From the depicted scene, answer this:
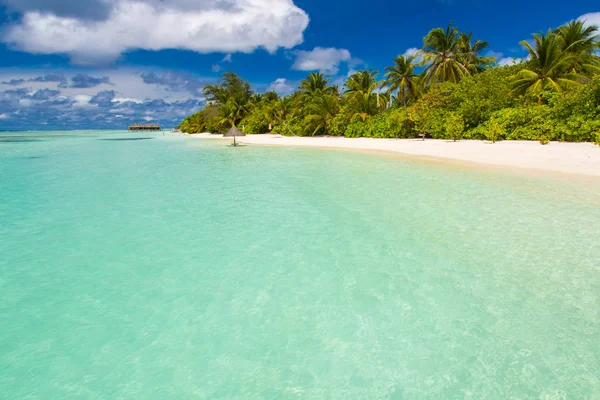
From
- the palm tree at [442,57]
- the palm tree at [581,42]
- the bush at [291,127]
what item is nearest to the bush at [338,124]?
the bush at [291,127]

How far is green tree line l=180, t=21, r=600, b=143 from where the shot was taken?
15328 mm

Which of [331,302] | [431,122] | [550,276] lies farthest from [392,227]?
[431,122]

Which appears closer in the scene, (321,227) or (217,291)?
(217,291)

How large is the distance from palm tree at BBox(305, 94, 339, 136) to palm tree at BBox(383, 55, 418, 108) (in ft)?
18.1

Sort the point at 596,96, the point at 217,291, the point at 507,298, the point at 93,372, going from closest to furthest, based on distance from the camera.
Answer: the point at 93,372, the point at 507,298, the point at 217,291, the point at 596,96

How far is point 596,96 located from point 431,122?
28.4ft

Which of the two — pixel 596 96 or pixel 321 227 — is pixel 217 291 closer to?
pixel 321 227

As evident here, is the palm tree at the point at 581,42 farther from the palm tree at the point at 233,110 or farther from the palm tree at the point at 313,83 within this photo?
the palm tree at the point at 233,110

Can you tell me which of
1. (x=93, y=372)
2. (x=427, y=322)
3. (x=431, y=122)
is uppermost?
(x=431, y=122)

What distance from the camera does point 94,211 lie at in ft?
24.6

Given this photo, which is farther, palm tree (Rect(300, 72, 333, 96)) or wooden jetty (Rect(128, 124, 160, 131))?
wooden jetty (Rect(128, 124, 160, 131))

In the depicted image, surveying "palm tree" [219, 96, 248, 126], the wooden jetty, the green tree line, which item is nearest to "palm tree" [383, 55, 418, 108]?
the green tree line

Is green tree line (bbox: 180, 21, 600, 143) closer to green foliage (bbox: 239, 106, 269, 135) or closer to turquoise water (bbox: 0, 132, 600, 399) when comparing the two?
green foliage (bbox: 239, 106, 269, 135)

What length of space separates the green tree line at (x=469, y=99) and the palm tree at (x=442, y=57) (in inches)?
3.3
